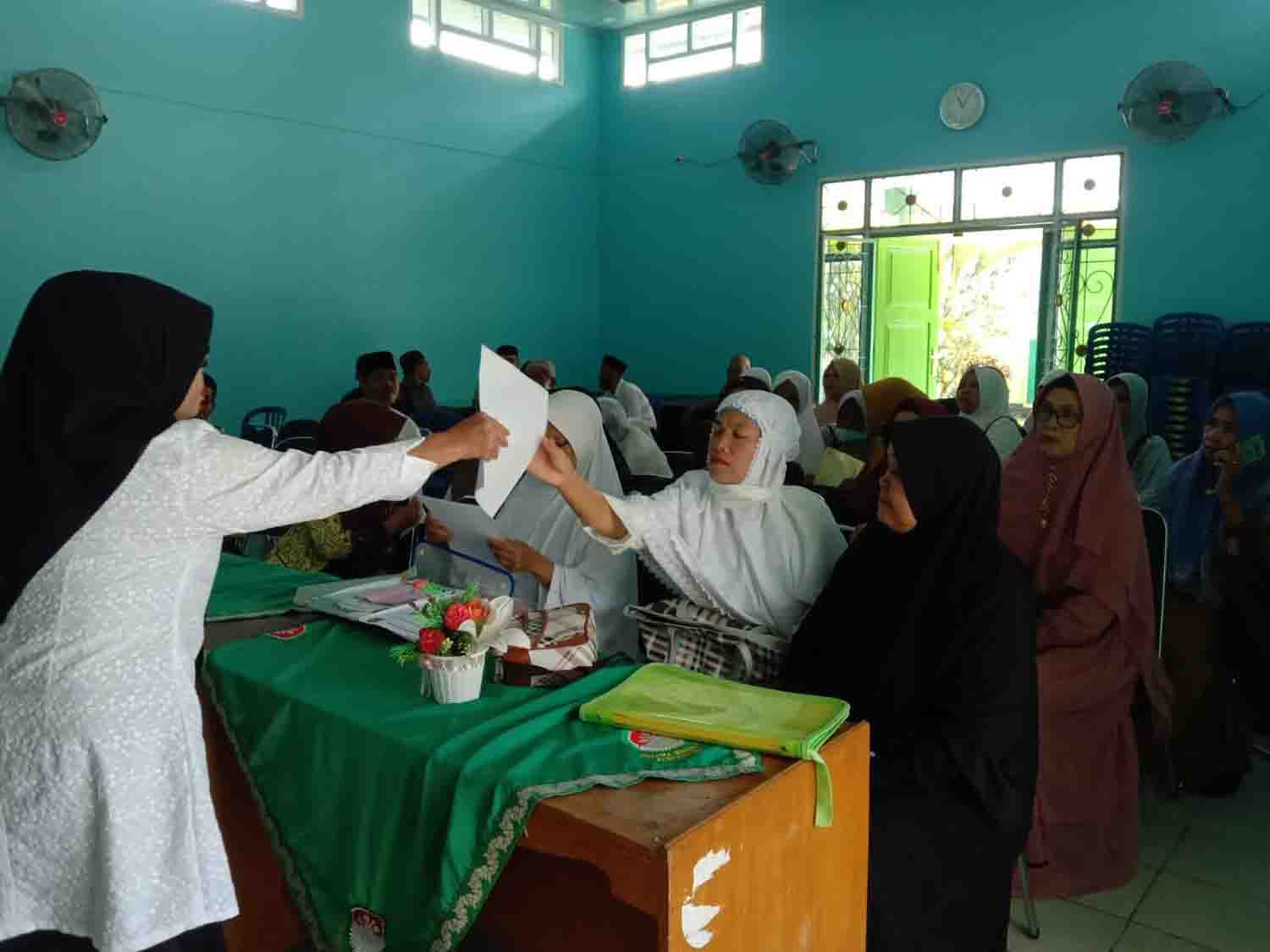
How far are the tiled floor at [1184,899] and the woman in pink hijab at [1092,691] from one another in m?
0.07

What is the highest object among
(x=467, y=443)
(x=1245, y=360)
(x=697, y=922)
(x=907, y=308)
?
(x=907, y=308)

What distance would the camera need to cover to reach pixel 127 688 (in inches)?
59.2

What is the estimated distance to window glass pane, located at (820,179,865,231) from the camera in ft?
28.3

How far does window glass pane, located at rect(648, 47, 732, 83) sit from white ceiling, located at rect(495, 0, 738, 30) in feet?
1.32

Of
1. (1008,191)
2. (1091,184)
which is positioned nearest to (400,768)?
(1091,184)

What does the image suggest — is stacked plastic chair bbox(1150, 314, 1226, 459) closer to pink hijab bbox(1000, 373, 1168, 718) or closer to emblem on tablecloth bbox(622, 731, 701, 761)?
pink hijab bbox(1000, 373, 1168, 718)

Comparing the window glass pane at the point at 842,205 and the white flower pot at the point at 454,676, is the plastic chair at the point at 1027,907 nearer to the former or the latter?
the white flower pot at the point at 454,676

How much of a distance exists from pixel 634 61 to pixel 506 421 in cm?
931

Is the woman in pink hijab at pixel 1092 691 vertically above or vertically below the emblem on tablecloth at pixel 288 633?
below

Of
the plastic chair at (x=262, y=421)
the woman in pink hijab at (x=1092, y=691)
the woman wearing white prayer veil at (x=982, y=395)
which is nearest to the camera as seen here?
the woman in pink hijab at (x=1092, y=691)

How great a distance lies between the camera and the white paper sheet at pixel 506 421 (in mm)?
1761

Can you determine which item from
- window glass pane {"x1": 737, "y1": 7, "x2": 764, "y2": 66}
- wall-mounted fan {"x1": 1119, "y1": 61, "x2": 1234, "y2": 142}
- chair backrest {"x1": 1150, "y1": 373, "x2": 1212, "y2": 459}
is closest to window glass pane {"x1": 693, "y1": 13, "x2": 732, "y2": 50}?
window glass pane {"x1": 737, "y1": 7, "x2": 764, "y2": 66}

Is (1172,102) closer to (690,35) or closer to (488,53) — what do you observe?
(690,35)

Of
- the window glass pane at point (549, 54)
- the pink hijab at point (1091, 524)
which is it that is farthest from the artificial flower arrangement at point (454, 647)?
the window glass pane at point (549, 54)
